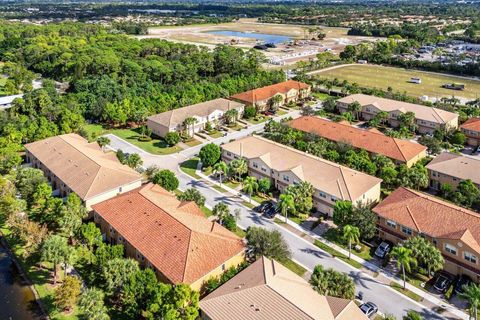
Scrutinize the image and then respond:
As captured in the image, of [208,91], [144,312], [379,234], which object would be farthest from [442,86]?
[144,312]

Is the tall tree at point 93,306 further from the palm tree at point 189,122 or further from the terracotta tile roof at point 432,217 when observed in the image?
the palm tree at point 189,122

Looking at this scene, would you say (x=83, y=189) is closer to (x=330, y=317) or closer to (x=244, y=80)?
(x=330, y=317)

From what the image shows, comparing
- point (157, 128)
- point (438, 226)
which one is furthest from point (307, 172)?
point (157, 128)

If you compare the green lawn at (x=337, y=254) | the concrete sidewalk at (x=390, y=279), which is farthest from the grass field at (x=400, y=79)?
the green lawn at (x=337, y=254)

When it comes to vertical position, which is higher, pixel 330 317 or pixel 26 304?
pixel 330 317

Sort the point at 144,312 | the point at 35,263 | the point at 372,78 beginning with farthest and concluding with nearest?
the point at 372,78
the point at 35,263
the point at 144,312

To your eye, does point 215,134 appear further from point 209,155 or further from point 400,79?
point 400,79
